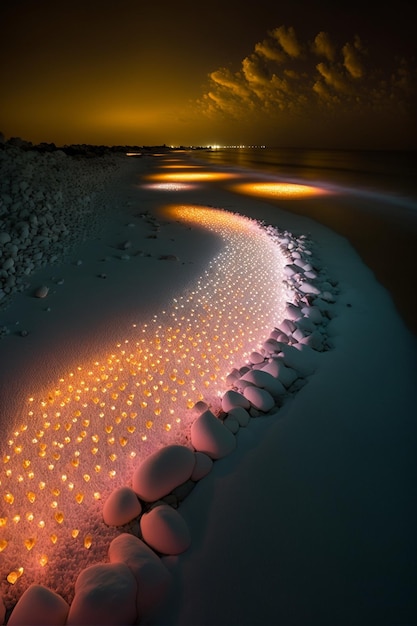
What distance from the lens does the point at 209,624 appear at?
1193 millimetres

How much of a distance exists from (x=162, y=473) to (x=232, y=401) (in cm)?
70

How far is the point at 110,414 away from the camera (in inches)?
84.4

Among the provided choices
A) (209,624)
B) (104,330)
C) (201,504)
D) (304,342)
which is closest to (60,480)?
(201,504)

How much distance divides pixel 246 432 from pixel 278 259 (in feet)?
11.4

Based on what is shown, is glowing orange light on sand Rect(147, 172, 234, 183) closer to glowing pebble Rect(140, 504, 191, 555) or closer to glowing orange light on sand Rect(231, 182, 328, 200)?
glowing orange light on sand Rect(231, 182, 328, 200)

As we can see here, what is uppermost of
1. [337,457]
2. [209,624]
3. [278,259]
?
[278,259]

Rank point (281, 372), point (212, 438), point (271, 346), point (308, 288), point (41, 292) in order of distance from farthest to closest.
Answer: point (308, 288) → point (41, 292) → point (271, 346) → point (281, 372) → point (212, 438)

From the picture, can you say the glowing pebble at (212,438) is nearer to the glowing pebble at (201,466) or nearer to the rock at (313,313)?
the glowing pebble at (201,466)

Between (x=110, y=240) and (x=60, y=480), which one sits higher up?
(x=110, y=240)

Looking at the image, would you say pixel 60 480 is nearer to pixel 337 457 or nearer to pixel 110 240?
pixel 337 457

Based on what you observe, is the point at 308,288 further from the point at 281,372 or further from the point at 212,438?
the point at 212,438

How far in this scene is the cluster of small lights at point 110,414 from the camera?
1539mm

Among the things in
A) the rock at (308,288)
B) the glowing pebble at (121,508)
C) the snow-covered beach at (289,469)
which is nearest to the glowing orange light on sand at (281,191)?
the rock at (308,288)

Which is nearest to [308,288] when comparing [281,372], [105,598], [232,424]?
[281,372]
